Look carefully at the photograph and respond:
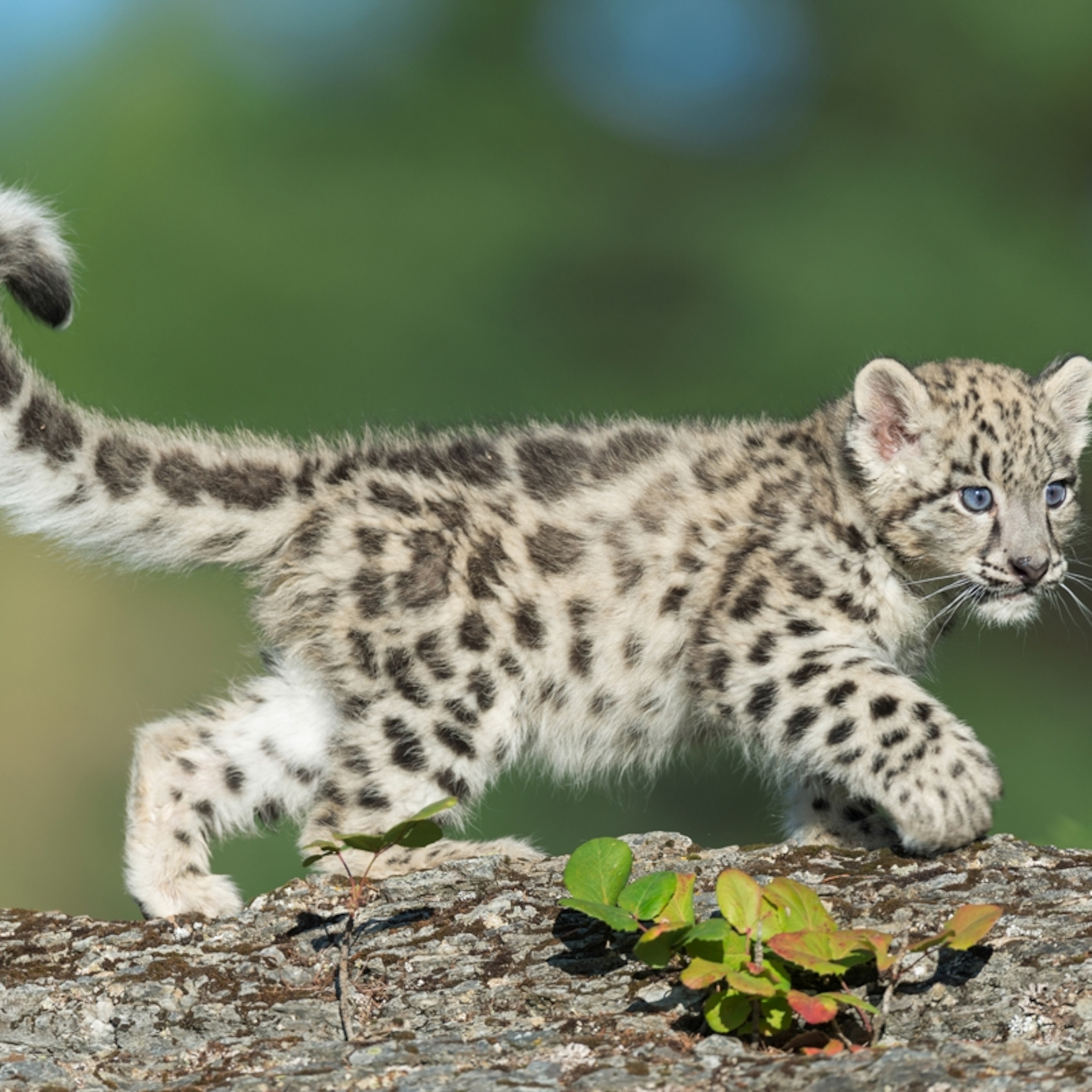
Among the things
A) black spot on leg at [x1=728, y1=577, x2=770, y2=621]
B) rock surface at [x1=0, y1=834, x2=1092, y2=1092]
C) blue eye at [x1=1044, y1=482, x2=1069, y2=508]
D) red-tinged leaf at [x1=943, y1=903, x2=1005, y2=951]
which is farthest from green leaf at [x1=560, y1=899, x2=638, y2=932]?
blue eye at [x1=1044, y1=482, x2=1069, y2=508]

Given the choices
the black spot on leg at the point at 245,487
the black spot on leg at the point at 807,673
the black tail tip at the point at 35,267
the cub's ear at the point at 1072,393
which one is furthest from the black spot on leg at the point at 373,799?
the cub's ear at the point at 1072,393

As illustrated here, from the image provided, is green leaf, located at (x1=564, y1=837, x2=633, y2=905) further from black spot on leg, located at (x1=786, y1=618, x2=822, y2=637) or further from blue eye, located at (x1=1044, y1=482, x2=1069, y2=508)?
blue eye, located at (x1=1044, y1=482, x2=1069, y2=508)

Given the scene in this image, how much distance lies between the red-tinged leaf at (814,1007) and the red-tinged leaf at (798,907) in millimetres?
182

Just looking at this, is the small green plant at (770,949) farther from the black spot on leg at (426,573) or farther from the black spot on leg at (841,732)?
the black spot on leg at (426,573)

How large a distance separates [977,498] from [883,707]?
992 mm

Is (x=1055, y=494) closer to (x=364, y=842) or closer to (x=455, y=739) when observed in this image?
(x=455, y=739)

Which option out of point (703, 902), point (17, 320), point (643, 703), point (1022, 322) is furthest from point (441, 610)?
point (1022, 322)

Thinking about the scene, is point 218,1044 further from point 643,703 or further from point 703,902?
point 643,703

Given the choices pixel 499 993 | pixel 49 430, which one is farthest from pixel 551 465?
pixel 499 993

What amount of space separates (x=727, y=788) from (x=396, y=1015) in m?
8.19

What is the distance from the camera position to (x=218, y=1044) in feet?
11.7

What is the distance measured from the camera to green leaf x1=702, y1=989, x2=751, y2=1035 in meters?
3.30

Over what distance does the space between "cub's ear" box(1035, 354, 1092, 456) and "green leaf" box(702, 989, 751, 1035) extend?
139 inches

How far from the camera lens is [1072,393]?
246 inches
